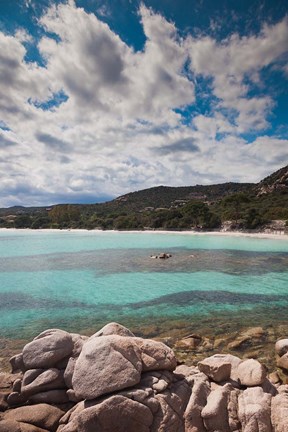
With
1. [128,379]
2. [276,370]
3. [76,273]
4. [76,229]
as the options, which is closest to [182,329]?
[276,370]

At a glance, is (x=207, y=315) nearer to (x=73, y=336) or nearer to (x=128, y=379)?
(x=73, y=336)

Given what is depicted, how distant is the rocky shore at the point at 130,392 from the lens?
17.5ft

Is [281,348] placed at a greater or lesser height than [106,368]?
lesser

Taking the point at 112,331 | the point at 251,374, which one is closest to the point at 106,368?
the point at 112,331

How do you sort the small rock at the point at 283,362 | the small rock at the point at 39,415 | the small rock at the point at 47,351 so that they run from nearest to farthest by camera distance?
the small rock at the point at 39,415 < the small rock at the point at 47,351 < the small rock at the point at 283,362

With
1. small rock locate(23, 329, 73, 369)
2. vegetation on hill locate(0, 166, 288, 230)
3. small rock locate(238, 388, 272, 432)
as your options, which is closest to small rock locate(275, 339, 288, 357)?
small rock locate(238, 388, 272, 432)

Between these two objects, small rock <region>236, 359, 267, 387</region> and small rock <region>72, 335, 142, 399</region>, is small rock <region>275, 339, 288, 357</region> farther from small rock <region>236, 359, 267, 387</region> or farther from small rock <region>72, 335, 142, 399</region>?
small rock <region>72, 335, 142, 399</region>

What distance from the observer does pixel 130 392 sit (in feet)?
18.2

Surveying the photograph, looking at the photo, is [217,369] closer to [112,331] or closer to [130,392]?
[130,392]

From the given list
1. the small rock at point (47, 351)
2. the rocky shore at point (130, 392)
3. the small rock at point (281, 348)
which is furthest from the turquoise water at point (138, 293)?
the rocky shore at point (130, 392)

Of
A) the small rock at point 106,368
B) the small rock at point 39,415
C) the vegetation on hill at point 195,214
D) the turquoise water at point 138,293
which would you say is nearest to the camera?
the small rock at point 106,368

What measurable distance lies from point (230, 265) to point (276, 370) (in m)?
20.9

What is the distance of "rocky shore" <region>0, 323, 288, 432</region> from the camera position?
5338 mm

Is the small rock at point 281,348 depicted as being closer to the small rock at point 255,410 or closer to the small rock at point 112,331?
the small rock at point 255,410
